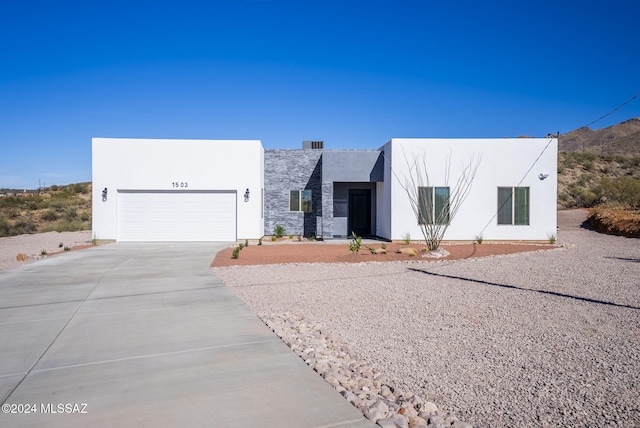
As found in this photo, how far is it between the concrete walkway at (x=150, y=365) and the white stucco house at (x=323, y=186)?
35.6 feet

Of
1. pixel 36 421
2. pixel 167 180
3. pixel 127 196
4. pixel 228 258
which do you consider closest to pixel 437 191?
pixel 228 258

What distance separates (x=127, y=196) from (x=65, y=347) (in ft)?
48.6

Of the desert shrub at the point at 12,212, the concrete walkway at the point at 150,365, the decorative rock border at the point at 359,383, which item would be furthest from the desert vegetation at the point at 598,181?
the desert shrub at the point at 12,212

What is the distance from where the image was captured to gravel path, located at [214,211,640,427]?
3.54 metres

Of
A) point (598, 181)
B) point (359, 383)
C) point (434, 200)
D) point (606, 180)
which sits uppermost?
point (598, 181)

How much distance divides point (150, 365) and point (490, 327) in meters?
3.96

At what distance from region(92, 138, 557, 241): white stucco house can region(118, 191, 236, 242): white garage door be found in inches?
1.6

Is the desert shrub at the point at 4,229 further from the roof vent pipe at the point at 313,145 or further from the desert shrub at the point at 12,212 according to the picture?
the roof vent pipe at the point at 313,145

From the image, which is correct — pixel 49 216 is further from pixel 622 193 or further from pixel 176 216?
pixel 622 193

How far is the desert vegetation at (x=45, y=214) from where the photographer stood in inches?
1083

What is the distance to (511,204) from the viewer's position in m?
18.1

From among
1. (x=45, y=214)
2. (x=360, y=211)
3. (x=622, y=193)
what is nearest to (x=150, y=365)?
(x=360, y=211)

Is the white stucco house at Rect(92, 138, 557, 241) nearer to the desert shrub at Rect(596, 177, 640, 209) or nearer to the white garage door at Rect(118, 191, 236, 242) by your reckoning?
the white garage door at Rect(118, 191, 236, 242)

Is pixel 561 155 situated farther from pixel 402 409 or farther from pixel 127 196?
pixel 402 409
